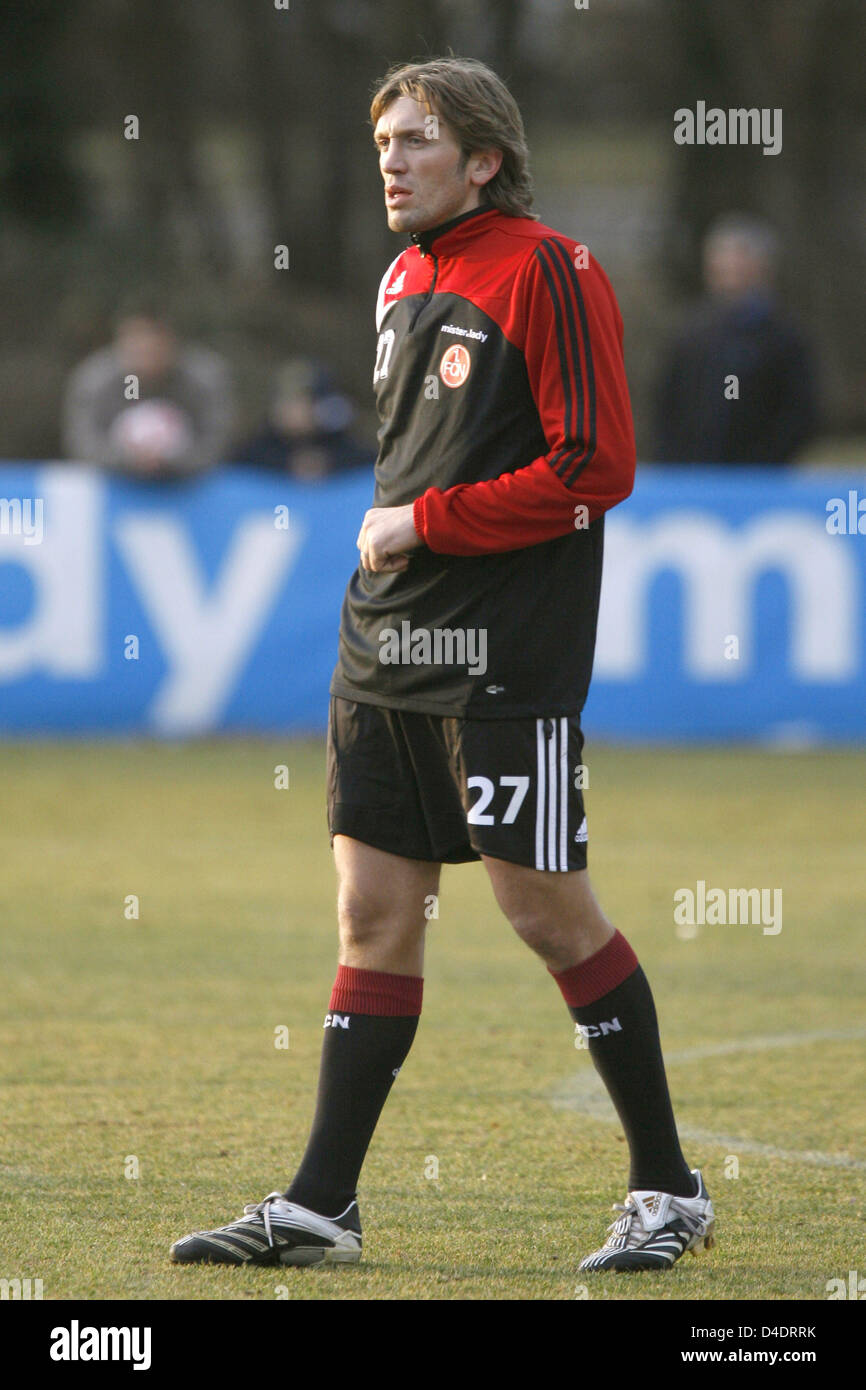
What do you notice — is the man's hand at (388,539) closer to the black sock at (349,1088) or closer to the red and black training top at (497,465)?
the red and black training top at (497,465)

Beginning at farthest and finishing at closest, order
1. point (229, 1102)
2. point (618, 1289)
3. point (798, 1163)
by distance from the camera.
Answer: point (229, 1102) → point (798, 1163) → point (618, 1289)

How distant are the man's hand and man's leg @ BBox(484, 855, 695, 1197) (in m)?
0.62

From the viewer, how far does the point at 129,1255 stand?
4.25m

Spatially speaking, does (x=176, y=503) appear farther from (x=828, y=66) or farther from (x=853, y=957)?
(x=828, y=66)

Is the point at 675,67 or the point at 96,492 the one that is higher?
the point at 675,67

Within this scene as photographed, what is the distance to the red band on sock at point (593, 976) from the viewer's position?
428cm

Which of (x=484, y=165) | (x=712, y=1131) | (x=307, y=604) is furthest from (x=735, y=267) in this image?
(x=484, y=165)

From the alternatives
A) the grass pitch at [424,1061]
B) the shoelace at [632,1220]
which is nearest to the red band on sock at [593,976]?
the shoelace at [632,1220]

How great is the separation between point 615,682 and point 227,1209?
8373 millimetres

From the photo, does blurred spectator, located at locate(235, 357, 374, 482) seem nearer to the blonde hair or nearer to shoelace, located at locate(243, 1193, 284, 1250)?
the blonde hair

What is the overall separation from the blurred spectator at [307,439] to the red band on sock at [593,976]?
30.0 ft

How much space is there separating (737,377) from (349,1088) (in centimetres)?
892

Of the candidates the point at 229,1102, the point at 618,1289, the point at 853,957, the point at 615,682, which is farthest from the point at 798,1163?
the point at 615,682

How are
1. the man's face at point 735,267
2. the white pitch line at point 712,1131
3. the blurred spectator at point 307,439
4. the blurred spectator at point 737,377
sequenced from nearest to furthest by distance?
the white pitch line at point 712,1131 → the man's face at point 735,267 → the blurred spectator at point 737,377 → the blurred spectator at point 307,439
